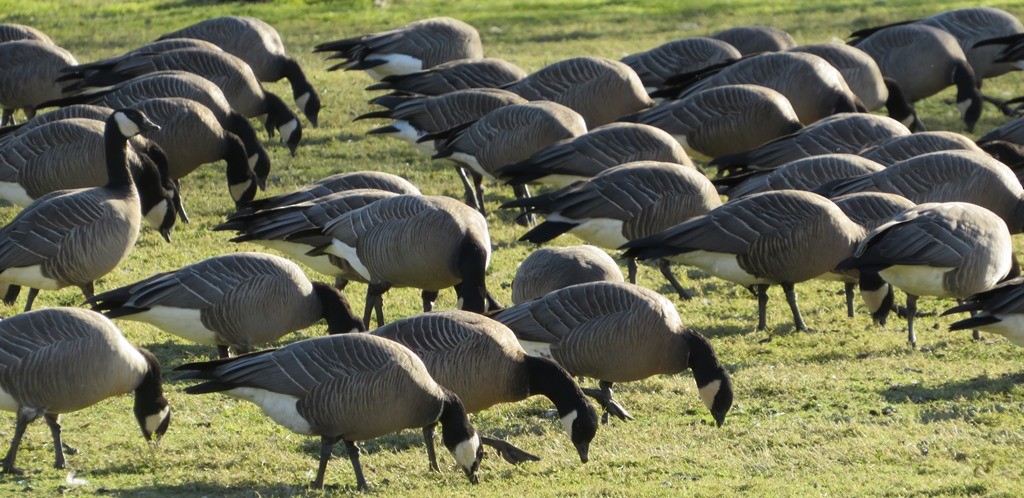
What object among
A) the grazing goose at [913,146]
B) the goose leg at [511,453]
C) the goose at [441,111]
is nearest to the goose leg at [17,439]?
the goose leg at [511,453]

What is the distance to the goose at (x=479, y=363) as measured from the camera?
859 centimetres

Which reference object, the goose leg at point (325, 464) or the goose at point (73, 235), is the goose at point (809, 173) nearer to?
the goose at point (73, 235)

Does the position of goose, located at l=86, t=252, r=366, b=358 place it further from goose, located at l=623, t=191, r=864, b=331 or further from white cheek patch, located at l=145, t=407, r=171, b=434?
goose, located at l=623, t=191, r=864, b=331

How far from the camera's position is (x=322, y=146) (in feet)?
58.5

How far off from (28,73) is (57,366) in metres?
9.95

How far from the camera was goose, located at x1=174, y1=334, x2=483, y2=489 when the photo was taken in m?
7.97

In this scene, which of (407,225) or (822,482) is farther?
(407,225)

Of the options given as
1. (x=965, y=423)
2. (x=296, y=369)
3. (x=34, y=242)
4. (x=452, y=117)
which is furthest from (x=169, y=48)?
(x=965, y=423)

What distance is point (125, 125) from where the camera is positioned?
12016 mm

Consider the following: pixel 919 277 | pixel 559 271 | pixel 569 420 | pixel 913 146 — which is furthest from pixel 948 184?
pixel 569 420

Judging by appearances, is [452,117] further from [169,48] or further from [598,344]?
[598,344]

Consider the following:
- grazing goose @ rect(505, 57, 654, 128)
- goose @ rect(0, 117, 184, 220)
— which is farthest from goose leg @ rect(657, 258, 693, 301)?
goose @ rect(0, 117, 184, 220)

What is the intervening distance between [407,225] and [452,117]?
4589 mm

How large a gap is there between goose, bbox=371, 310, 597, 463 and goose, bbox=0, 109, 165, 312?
11.9ft
